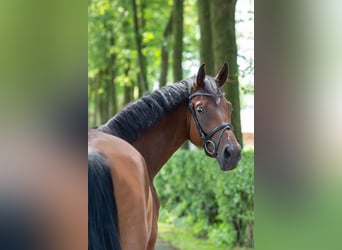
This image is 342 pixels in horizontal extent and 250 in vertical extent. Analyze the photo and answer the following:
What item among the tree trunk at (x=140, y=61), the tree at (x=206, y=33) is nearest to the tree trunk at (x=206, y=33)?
the tree at (x=206, y=33)

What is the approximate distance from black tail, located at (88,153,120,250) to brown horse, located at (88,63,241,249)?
0.71 metres

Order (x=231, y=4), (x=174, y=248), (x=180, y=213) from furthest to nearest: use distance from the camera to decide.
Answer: (x=180, y=213), (x=174, y=248), (x=231, y=4)

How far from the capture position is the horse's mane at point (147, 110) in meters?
3.85

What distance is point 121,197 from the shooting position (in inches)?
123

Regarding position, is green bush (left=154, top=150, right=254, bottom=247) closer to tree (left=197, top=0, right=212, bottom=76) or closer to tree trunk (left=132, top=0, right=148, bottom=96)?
tree (left=197, top=0, right=212, bottom=76)

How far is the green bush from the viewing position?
743 centimetres

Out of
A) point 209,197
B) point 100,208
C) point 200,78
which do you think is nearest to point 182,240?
point 209,197

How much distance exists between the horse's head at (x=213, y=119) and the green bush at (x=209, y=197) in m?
2.83

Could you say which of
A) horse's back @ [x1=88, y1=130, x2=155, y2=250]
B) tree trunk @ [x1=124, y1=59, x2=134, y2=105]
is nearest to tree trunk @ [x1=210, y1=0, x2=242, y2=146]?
horse's back @ [x1=88, y1=130, x2=155, y2=250]

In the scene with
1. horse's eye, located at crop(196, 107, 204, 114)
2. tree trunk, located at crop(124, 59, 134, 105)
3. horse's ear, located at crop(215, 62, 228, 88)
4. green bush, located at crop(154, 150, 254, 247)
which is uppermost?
A: horse's ear, located at crop(215, 62, 228, 88)

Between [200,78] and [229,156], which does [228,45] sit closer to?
[200,78]
